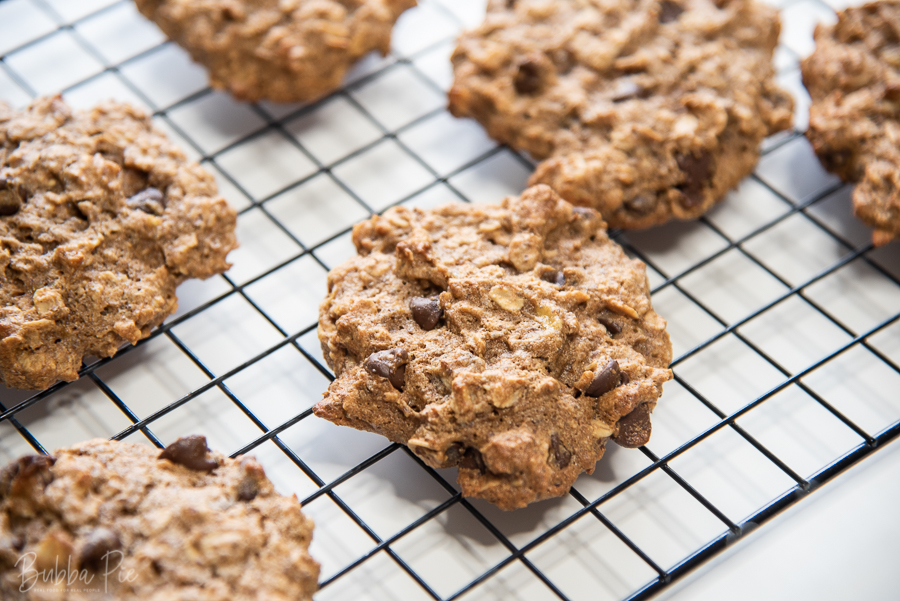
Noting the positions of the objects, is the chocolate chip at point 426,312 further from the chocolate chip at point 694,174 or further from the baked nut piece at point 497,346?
the chocolate chip at point 694,174

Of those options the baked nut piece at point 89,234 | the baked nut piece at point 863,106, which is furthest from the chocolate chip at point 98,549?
the baked nut piece at point 863,106

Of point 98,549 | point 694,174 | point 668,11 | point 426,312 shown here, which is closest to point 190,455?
point 98,549

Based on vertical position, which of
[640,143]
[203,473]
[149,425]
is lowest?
[149,425]

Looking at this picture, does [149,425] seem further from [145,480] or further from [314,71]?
[314,71]

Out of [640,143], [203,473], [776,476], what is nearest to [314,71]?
[640,143]

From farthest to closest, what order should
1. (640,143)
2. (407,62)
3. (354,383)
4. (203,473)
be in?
(407,62) → (640,143) → (354,383) → (203,473)

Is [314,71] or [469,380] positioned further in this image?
[314,71]

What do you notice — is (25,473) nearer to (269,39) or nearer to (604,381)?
(604,381)
